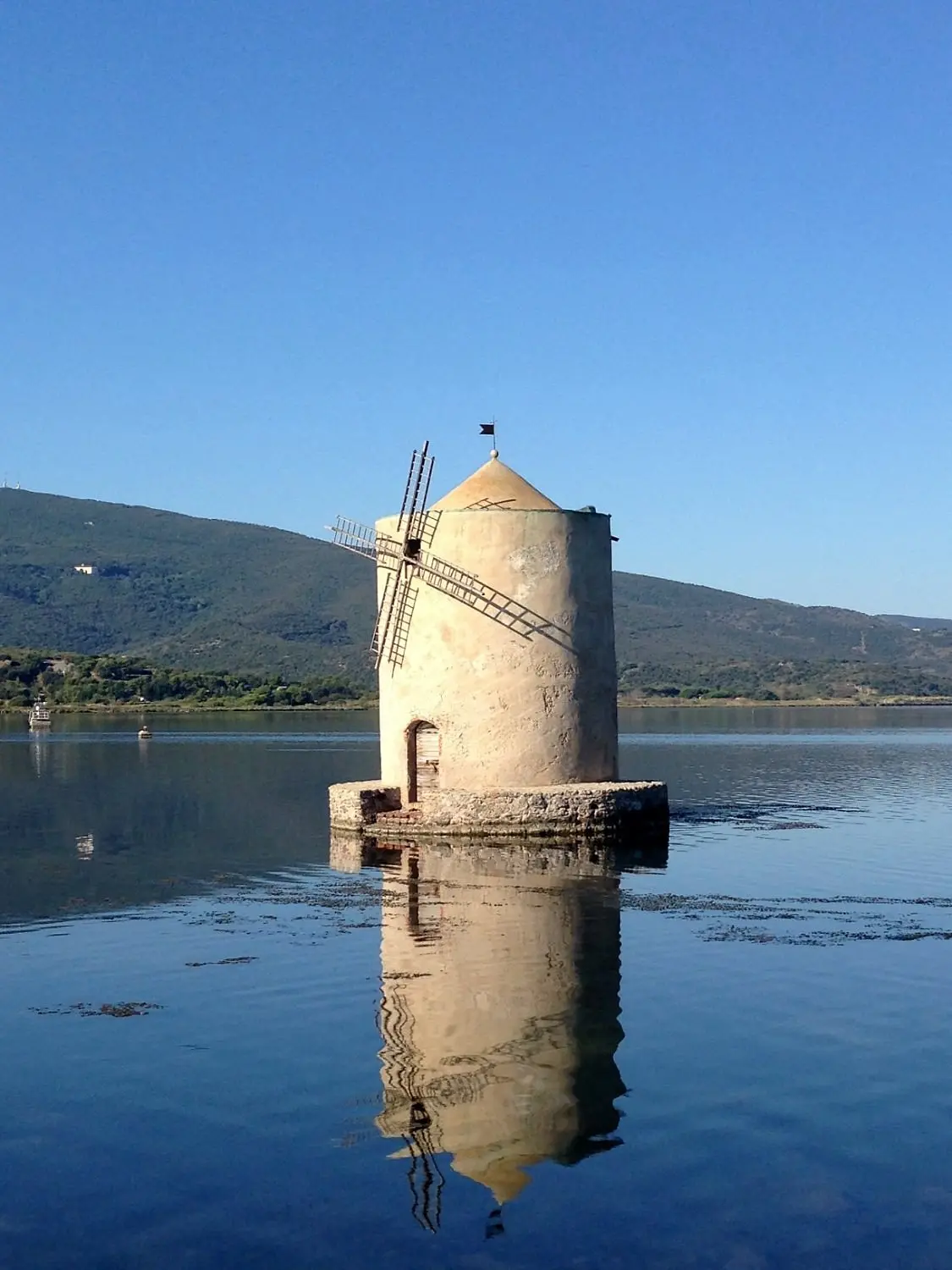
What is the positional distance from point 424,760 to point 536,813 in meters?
1.97

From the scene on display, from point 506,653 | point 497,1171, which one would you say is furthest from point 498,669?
point 497,1171

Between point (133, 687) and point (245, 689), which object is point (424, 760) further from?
point (245, 689)

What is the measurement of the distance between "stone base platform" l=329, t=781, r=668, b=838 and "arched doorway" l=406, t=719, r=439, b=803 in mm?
373

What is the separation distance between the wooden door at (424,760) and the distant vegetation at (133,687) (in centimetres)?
6616

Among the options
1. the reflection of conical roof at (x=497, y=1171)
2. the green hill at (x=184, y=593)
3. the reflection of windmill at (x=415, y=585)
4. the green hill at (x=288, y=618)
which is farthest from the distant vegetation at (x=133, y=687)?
the reflection of conical roof at (x=497, y=1171)

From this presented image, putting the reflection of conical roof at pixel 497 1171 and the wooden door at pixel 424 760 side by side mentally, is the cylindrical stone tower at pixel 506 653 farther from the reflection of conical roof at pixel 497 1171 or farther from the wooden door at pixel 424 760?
the reflection of conical roof at pixel 497 1171

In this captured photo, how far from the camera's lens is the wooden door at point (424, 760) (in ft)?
65.3

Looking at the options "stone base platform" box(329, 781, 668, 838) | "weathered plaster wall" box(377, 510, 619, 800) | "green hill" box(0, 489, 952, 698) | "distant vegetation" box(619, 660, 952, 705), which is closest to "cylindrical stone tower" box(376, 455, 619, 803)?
"weathered plaster wall" box(377, 510, 619, 800)

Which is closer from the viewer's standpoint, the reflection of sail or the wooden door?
the reflection of sail

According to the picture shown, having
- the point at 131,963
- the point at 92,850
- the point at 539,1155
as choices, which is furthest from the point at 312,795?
the point at 539,1155

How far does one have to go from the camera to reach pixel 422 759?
2006 centimetres

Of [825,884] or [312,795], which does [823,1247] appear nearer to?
[825,884]

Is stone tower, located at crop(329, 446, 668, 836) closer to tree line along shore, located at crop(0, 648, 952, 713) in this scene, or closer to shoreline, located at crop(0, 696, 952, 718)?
shoreline, located at crop(0, 696, 952, 718)

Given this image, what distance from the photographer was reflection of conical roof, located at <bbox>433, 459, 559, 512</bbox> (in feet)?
66.3
